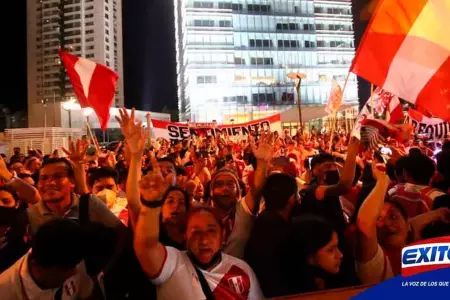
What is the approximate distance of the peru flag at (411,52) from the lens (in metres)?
3.28

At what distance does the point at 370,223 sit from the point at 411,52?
1745 millimetres

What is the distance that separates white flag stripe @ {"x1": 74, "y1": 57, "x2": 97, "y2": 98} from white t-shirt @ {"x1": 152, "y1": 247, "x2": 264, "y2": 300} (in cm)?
556

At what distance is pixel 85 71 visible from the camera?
7.33 meters

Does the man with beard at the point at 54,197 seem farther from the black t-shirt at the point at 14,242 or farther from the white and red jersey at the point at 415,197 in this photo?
the white and red jersey at the point at 415,197

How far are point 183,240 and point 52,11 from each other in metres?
107

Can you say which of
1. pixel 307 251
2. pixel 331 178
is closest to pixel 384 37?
pixel 331 178

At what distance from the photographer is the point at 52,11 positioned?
320ft

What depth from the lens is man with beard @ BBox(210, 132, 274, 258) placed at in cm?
286

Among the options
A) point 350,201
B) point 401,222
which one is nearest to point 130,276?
point 401,222

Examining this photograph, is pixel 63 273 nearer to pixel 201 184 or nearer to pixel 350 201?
pixel 350 201

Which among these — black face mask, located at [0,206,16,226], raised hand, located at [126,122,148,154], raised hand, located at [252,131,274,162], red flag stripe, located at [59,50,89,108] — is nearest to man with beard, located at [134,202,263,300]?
raised hand, located at [126,122,148,154]

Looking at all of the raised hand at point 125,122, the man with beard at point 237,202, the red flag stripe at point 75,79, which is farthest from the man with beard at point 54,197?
the red flag stripe at point 75,79

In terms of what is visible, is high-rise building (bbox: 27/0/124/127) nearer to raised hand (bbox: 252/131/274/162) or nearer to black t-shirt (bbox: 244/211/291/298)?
raised hand (bbox: 252/131/274/162)

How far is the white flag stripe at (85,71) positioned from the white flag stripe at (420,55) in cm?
516
